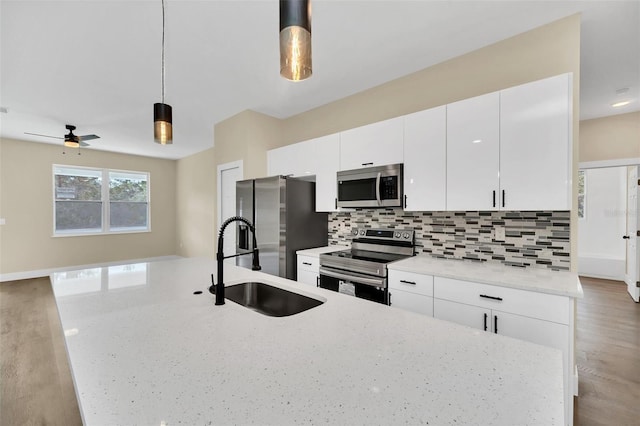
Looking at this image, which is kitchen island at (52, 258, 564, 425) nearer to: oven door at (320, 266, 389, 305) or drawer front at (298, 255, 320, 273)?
oven door at (320, 266, 389, 305)

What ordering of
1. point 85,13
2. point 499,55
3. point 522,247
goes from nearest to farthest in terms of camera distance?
1. point 85,13
2. point 522,247
3. point 499,55

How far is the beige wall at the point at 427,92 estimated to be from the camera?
2.08m

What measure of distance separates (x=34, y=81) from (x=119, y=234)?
4.38 meters

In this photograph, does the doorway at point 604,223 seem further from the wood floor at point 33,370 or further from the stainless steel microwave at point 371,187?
the wood floor at point 33,370

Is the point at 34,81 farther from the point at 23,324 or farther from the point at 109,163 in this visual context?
the point at 109,163

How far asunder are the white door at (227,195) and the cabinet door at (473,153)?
112 inches

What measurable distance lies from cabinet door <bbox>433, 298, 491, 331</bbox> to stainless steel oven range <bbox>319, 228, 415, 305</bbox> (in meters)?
0.41

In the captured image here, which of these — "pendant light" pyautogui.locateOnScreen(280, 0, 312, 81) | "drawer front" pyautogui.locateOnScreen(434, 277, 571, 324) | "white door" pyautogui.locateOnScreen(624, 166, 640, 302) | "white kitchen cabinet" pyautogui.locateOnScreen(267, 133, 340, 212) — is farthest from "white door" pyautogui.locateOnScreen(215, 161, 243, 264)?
"white door" pyautogui.locateOnScreen(624, 166, 640, 302)

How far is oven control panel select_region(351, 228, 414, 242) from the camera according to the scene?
2.79 m

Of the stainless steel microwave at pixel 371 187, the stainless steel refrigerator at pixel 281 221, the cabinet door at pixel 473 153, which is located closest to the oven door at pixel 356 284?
the stainless steel refrigerator at pixel 281 221

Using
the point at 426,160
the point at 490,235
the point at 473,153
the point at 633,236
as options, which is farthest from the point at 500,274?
the point at 633,236

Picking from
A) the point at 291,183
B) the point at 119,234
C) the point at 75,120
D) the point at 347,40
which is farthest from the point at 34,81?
the point at 119,234

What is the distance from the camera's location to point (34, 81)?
118 inches

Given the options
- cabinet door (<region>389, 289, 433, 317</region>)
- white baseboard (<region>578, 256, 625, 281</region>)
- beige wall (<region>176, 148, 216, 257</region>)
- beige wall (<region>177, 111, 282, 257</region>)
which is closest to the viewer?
cabinet door (<region>389, 289, 433, 317</region>)
